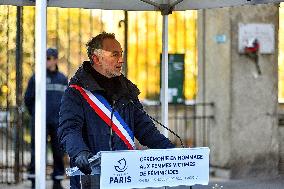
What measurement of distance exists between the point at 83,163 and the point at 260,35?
7.14 m

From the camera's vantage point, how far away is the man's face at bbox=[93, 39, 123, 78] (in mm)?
4477

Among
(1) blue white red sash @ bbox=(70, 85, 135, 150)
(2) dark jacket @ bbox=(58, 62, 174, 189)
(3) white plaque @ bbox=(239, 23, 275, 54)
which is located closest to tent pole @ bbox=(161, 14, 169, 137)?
(2) dark jacket @ bbox=(58, 62, 174, 189)

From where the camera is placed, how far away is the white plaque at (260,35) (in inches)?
416

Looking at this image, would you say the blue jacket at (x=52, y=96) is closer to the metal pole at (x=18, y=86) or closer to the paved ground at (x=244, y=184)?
the metal pole at (x=18, y=86)

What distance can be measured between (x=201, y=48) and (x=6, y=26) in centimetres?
289

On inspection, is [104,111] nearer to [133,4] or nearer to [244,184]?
[133,4]

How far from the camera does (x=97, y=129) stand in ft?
14.5

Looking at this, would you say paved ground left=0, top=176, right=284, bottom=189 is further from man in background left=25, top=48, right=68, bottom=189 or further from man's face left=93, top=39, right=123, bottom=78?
man's face left=93, top=39, right=123, bottom=78

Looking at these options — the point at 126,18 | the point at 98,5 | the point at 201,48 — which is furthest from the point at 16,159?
the point at 98,5

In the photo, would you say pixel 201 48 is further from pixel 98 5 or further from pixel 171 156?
pixel 171 156

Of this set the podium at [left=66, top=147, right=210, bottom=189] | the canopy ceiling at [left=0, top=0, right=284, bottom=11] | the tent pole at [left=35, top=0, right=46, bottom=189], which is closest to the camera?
the podium at [left=66, top=147, right=210, bottom=189]

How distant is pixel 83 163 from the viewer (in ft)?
12.7

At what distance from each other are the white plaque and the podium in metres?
6.59

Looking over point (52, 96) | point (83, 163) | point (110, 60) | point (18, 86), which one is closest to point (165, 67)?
point (110, 60)
